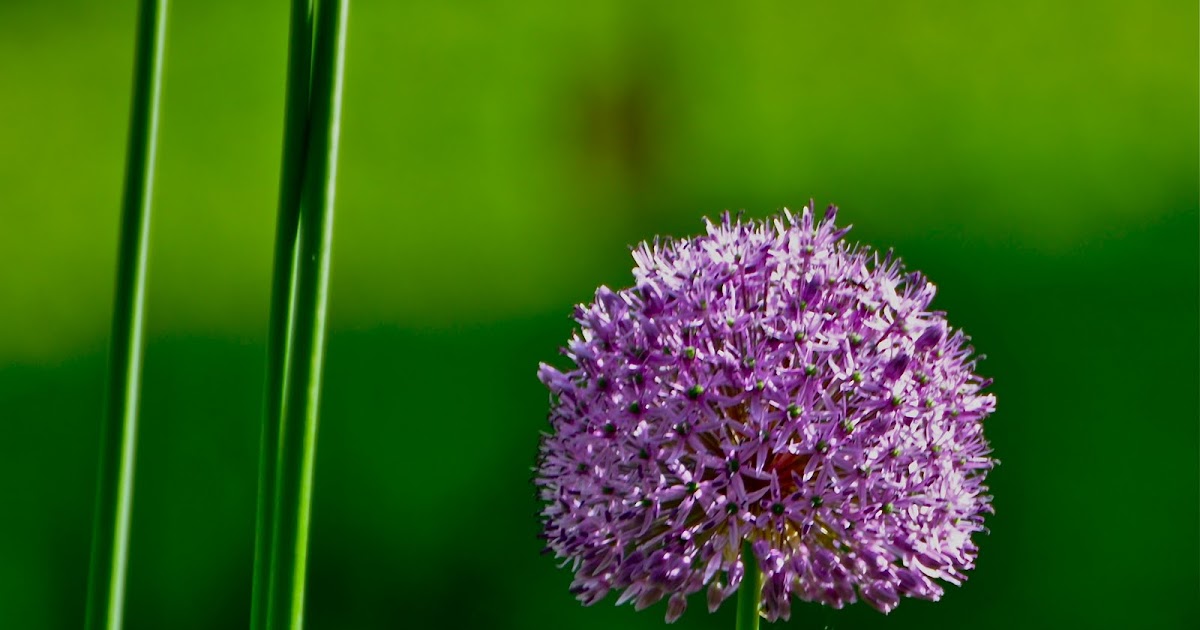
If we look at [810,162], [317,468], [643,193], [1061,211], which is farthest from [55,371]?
[1061,211]

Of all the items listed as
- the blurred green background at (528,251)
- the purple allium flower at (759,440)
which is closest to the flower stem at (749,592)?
the purple allium flower at (759,440)

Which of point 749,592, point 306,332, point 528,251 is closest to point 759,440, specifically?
point 749,592

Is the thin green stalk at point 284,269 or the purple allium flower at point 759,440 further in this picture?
the purple allium flower at point 759,440

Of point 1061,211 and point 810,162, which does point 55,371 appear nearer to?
point 810,162

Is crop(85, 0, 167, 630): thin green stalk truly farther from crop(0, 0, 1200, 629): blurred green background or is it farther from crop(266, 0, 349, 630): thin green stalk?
crop(0, 0, 1200, 629): blurred green background

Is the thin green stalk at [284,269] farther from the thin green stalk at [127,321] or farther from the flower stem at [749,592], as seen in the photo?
the flower stem at [749,592]
